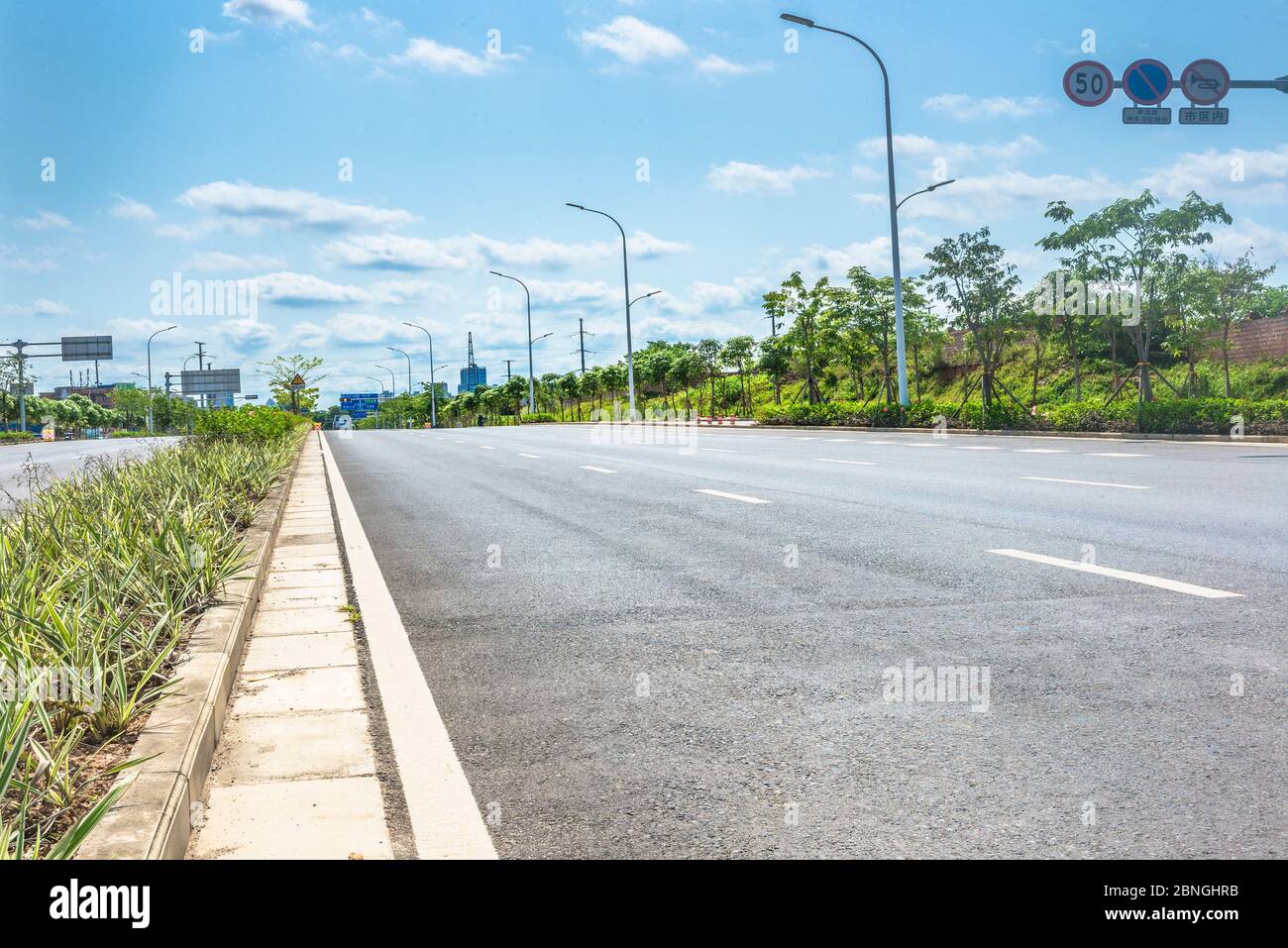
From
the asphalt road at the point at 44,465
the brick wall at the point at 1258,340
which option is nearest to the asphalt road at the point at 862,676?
the asphalt road at the point at 44,465

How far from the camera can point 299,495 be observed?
15.7m

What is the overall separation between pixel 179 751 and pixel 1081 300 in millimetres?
34326

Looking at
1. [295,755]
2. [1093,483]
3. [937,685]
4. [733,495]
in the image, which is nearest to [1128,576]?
[937,685]

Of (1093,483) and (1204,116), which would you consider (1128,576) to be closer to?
(1093,483)

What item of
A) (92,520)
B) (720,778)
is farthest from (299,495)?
(720,778)

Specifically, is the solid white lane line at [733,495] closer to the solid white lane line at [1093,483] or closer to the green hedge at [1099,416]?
the solid white lane line at [1093,483]

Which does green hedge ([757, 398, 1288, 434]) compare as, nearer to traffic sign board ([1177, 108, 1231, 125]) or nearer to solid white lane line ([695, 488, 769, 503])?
traffic sign board ([1177, 108, 1231, 125])

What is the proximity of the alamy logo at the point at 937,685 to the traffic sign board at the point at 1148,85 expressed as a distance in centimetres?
1740

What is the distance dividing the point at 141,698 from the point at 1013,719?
10.7 ft

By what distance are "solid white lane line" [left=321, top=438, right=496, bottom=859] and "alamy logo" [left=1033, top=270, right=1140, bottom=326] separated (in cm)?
2864

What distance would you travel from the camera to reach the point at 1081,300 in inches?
1334

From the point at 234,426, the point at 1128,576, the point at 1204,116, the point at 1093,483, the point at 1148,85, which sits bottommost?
the point at 1128,576

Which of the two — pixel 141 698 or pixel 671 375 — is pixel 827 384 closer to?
pixel 671 375

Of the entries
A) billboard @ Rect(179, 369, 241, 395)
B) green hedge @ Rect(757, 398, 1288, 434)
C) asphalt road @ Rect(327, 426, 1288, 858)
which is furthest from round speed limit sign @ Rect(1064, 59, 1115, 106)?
billboard @ Rect(179, 369, 241, 395)
